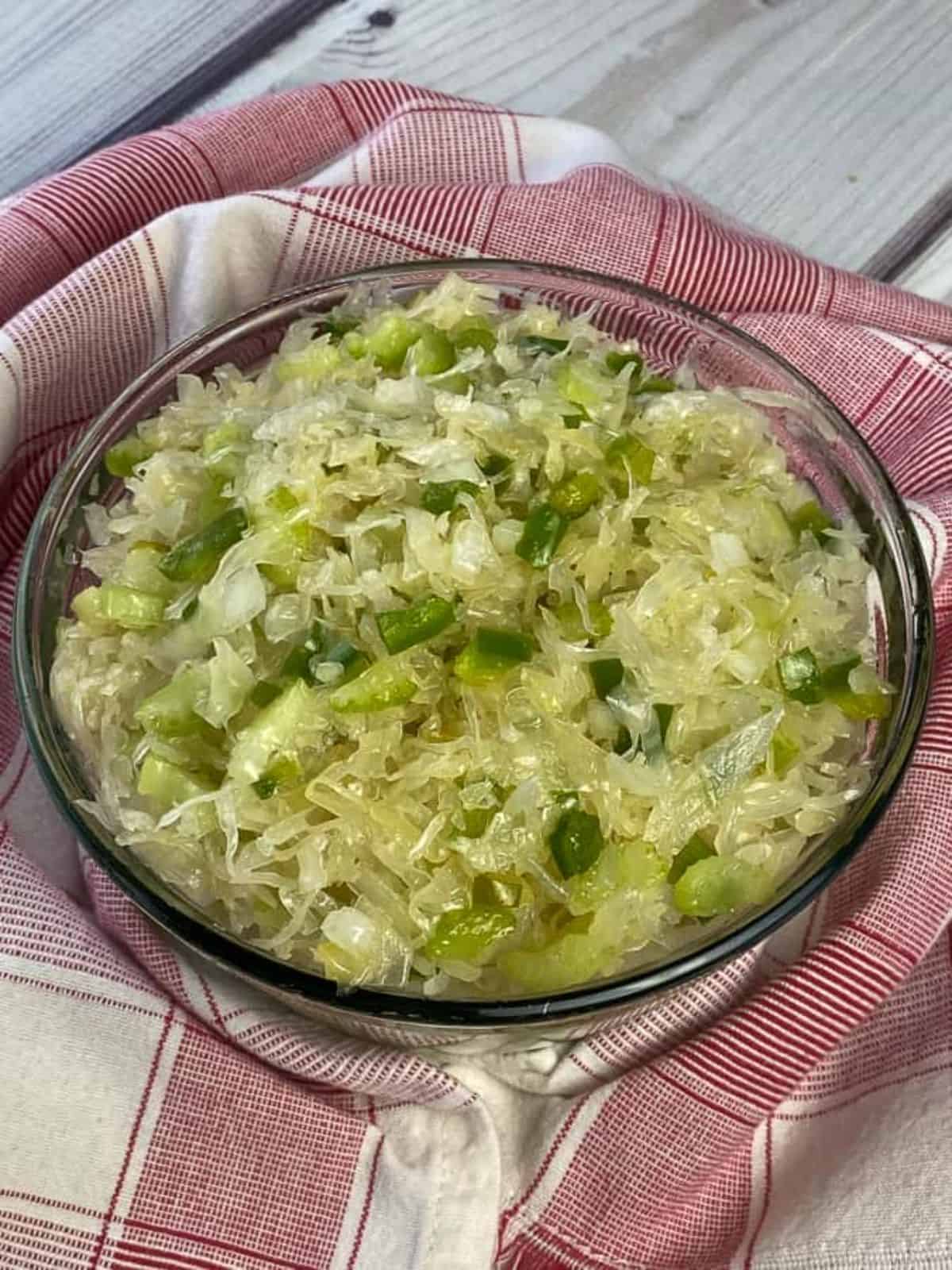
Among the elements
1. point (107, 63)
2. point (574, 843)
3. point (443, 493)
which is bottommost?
point (574, 843)

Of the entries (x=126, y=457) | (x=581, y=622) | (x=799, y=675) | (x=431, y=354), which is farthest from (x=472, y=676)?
(x=126, y=457)

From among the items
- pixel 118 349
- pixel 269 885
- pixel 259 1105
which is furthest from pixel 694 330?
pixel 259 1105

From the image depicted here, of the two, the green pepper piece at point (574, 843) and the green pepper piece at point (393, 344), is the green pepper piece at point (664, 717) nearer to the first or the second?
the green pepper piece at point (574, 843)

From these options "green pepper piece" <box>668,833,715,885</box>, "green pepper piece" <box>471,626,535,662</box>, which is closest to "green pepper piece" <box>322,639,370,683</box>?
"green pepper piece" <box>471,626,535,662</box>

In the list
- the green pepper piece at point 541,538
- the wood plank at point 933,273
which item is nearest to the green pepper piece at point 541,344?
the green pepper piece at point 541,538

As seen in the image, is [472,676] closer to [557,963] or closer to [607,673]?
[607,673]
